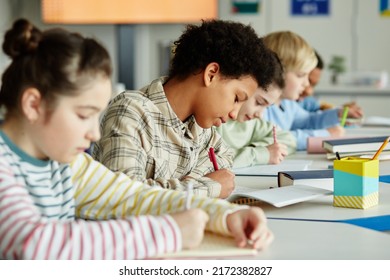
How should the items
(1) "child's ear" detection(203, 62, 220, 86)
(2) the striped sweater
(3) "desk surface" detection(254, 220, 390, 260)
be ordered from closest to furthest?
(2) the striped sweater → (3) "desk surface" detection(254, 220, 390, 260) → (1) "child's ear" detection(203, 62, 220, 86)

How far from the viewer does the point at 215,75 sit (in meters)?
1.77

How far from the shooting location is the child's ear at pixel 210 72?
176 cm

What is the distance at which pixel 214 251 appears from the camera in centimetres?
105

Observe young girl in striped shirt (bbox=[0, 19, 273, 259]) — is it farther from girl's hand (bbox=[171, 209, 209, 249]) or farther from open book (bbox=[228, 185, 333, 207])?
open book (bbox=[228, 185, 333, 207])

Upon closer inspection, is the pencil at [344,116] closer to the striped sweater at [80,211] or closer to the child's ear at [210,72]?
the child's ear at [210,72]

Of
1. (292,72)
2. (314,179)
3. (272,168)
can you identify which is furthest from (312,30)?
→ (314,179)

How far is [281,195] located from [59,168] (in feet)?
1.67

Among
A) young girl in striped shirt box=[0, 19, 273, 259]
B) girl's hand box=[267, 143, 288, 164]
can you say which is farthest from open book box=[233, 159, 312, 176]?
young girl in striped shirt box=[0, 19, 273, 259]

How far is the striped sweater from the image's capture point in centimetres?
97

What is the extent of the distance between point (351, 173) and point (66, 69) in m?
0.68

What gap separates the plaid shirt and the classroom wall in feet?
14.2

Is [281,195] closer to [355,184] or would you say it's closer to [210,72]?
[355,184]

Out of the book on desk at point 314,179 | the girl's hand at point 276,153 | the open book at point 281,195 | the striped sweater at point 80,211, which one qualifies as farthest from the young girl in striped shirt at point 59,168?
the girl's hand at point 276,153
